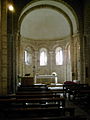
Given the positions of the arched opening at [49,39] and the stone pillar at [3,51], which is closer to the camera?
the stone pillar at [3,51]

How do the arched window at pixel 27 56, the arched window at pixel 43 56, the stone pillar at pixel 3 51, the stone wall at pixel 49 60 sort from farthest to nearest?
the arched window at pixel 43 56, the arched window at pixel 27 56, the stone wall at pixel 49 60, the stone pillar at pixel 3 51

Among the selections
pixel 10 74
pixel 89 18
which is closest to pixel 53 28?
pixel 89 18

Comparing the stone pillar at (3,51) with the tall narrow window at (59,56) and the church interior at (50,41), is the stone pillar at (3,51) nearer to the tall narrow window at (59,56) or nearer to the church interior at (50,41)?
the church interior at (50,41)

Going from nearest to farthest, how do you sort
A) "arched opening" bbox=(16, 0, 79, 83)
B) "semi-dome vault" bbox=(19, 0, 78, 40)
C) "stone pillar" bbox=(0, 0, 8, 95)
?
"stone pillar" bbox=(0, 0, 8, 95) → "semi-dome vault" bbox=(19, 0, 78, 40) → "arched opening" bbox=(16, 0, 79, 83)

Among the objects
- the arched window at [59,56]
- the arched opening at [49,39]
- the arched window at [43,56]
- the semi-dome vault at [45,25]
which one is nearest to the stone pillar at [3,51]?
the semi-dome vault at [45,25]

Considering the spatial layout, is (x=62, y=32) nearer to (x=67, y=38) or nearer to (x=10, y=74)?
(x=67, y=38)

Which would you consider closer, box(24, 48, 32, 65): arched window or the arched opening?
the arched opening

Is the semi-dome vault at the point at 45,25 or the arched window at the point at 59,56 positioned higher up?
the semi-dome vault at the point at 45,25

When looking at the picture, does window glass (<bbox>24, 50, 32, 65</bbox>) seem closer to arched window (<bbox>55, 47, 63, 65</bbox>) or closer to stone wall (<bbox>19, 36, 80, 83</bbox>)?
stone wall (<bbox>19, 36, 80, 83</bbox>)

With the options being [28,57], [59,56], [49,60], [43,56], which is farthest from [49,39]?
[28,57]

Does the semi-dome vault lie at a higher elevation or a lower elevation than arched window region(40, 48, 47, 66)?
higher

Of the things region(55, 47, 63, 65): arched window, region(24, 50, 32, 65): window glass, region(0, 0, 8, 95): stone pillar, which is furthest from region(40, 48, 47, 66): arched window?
region(0, 0, 8, 95): stone pillar

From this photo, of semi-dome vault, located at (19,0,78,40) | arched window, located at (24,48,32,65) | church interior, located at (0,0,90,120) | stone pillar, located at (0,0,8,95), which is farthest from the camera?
arched window, located at (24,48,32,65)

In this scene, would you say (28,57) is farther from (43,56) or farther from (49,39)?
(49,39)
